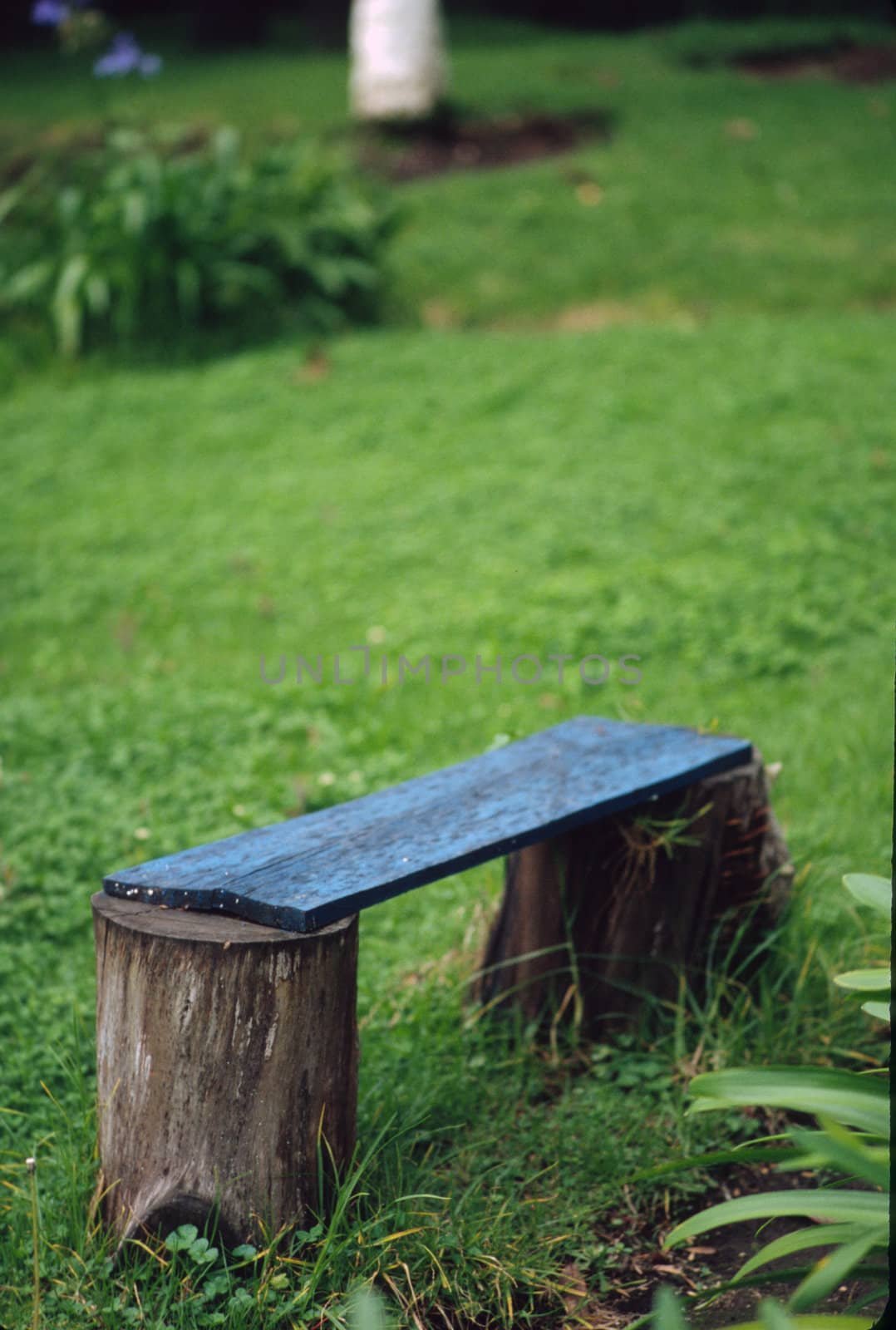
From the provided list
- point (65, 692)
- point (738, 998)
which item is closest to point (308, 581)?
point (65, 692)

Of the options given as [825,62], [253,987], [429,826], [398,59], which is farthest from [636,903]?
[825,62]

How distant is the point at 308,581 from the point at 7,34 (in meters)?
16.6

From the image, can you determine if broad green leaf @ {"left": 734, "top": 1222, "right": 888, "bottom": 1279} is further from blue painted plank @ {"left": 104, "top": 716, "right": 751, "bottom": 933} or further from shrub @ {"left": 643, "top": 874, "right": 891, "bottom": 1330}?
blue painted plank @ {"left": 104, "top": 716, "right": 751, "bottom": 933}

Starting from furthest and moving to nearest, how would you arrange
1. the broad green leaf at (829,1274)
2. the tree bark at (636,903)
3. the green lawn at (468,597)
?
the tree bark at (636,903) < the green lawn at (468,597) < the broad green leaf at (829,1274)

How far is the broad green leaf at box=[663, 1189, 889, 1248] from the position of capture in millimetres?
1726

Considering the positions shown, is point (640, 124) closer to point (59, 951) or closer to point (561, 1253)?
point (59, 951)

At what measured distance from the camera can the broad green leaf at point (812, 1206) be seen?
173 centimetres

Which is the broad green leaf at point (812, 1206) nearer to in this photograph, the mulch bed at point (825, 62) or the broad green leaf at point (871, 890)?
the broad green leaf at point (871, 890)

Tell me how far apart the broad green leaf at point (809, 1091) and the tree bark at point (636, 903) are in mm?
927

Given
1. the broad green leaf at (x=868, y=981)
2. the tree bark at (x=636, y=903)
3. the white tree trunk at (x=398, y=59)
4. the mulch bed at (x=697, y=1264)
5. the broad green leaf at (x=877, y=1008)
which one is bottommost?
the mulch bed at (x=697, y=1264)

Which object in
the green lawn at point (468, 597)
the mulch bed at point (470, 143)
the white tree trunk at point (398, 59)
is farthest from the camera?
the white tree trunk at point (398, 59)

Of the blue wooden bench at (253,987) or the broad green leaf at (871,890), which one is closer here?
the blue wooden bench at (253,987)

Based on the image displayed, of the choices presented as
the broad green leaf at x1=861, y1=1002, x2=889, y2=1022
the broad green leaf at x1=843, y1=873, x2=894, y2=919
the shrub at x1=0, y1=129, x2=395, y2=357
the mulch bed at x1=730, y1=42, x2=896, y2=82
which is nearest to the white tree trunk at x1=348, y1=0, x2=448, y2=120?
the shrub at x1=0, y1=129, x2=395, y2=357

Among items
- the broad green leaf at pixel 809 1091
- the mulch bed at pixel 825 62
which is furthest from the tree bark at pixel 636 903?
the mulch bed at pixel 825 62
